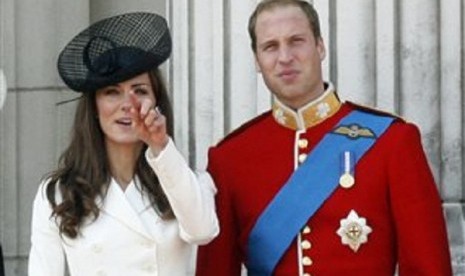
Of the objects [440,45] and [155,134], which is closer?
[155,134]

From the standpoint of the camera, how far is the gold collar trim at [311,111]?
400 centimetres

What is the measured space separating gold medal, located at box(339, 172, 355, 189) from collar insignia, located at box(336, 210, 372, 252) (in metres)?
0.07

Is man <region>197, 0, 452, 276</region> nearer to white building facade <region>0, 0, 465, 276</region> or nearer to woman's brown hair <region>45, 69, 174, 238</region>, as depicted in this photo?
woman's brown hair <region>45, 69, 174, 238</region>

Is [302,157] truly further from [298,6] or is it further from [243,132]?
[298,6]

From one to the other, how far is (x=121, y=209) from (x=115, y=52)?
14.7 inches

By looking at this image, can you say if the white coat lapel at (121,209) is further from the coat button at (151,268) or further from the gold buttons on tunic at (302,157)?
the gold buttons on tunic at (302,157)

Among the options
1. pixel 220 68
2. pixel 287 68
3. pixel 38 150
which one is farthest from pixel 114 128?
pixel 38 150

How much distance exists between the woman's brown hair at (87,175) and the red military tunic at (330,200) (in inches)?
9.7

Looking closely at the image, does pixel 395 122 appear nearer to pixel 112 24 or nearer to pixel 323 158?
pixel 323 158

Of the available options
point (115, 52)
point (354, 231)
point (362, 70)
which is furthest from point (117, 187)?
point (362, 70)

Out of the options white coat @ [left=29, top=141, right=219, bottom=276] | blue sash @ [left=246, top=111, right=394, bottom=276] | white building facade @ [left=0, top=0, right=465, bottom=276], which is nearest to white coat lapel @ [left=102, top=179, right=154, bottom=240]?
white coat @ [left=29, top=141, right=219, bottom=276]

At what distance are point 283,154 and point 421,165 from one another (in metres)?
0.36

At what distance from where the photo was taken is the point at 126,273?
3791 millimetres

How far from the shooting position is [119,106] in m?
3.83
